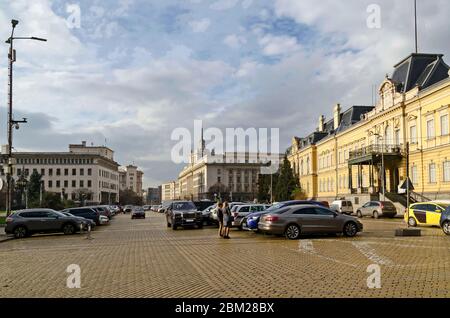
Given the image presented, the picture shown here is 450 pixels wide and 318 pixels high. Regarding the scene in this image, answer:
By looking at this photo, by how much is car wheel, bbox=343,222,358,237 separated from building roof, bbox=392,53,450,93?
3253cm

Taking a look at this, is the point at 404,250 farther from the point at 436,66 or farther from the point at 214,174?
the point at 214,174

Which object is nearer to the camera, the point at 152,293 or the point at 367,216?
the point at 152,293

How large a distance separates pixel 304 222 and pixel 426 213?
35.8ft

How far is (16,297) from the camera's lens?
28.8ft

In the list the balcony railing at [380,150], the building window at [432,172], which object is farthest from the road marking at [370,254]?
the balcony railing at [380,150]

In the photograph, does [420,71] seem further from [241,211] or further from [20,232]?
[20,232]

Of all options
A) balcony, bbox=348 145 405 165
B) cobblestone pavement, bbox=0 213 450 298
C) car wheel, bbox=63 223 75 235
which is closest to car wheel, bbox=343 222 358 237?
cobblestone pavement, bbox=0 213 450 298

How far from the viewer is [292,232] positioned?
20.3m

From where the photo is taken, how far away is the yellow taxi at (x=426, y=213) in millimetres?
26828

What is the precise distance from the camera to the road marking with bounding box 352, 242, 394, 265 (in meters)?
12.7

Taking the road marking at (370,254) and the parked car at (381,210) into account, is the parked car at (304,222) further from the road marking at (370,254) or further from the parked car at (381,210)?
the parked car at (381,210)

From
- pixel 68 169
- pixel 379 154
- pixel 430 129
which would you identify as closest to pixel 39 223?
pixel 430 129
